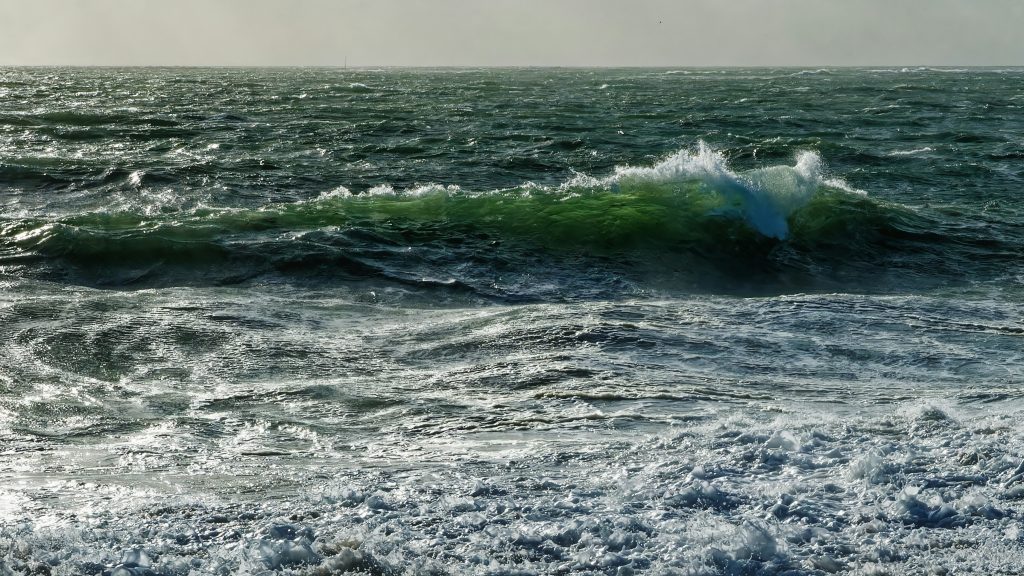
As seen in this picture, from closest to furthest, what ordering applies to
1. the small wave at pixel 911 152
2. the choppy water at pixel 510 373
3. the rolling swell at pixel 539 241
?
A: the choppy water at pixel 510 373 < the rolling swell at pixel 539 241 < the small wave at pixel 911 152

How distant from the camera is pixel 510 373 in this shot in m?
5.88

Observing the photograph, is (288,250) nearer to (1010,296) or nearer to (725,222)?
(725,222)

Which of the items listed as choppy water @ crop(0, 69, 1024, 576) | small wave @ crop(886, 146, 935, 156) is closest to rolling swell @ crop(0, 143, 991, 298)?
choppy water @ crop(0, 69, 1024, 576)

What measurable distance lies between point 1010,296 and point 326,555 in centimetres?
742

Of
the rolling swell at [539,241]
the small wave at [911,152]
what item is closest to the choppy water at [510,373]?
the rolling swell at [539,241]

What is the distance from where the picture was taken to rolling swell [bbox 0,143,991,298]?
9.50 meters

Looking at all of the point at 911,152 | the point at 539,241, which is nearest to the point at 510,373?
the point at 539,241

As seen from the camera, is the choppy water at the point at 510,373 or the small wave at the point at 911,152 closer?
the choppy water at the point at 510,373

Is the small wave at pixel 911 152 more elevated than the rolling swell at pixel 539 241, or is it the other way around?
the small wave at pixel 911 152

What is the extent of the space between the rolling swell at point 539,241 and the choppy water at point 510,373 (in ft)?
0.19

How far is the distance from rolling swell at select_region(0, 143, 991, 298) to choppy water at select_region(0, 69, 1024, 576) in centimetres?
6

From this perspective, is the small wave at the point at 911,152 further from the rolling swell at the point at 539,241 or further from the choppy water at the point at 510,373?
the rolling swell at the point at 539,241

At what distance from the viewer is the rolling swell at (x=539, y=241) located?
950 centimetres

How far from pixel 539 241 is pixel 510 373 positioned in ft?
17.2
